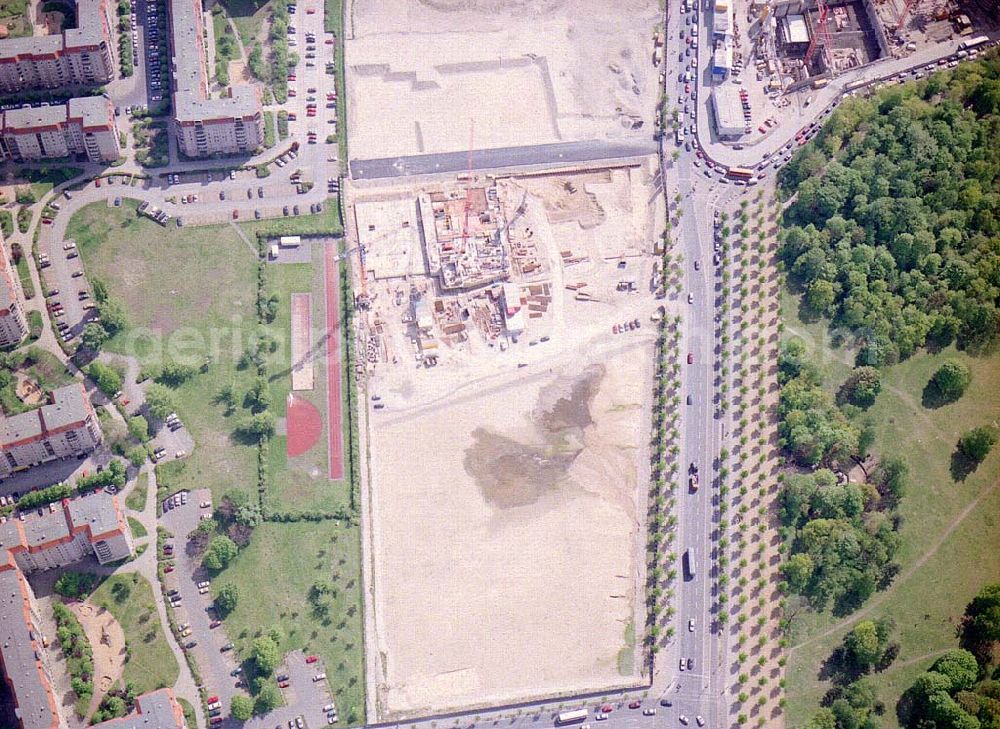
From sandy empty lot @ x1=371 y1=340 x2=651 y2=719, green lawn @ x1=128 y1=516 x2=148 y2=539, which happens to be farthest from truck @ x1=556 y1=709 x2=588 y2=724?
green lawn @ x1=128 y1=516 x2=148 y2=539

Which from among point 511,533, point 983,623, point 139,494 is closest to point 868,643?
point 983,623

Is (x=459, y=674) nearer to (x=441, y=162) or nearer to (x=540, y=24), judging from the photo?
(x=441, y=162)

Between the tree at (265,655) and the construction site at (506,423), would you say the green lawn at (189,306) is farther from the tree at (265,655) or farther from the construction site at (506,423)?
the tree at (265,655)

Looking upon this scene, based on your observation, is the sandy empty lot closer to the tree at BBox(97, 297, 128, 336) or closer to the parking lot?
the parking lot

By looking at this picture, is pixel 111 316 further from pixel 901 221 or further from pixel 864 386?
pixel 901 221

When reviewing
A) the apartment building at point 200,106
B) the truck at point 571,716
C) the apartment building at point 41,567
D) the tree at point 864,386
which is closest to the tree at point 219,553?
the apartment building at point 41,567

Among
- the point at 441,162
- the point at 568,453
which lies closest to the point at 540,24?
the point at 441,162
